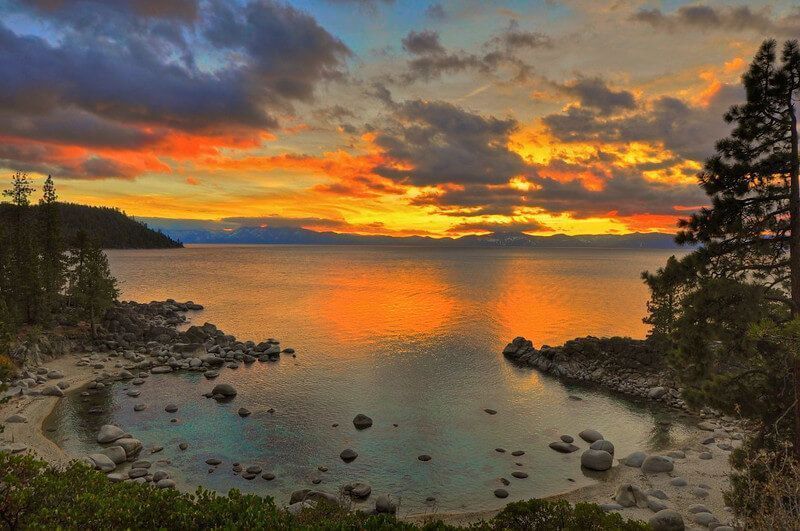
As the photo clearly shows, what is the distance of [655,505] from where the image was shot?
21.6 meters

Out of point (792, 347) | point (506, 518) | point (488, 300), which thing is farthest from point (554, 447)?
point (488, 300)

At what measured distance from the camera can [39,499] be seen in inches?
469

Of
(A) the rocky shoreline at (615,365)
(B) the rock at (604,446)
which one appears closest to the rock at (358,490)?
(B) the rock at (604,446)

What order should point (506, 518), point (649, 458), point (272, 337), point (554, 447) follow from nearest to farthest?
point (506, 518)
point (649, 458)
point (554, 447)
point (272, 337)

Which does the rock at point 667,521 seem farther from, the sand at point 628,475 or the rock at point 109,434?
the rock at point 109,434

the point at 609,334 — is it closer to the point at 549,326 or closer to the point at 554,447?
the point at 549,326

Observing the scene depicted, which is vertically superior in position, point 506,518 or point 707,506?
point 506,518

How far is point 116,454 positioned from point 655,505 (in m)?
31.6

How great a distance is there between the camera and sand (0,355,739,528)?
70.5 feet

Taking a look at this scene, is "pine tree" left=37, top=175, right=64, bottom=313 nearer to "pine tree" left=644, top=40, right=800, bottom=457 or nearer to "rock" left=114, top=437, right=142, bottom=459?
"rock" left=114, top=437, right=142, bottom=459

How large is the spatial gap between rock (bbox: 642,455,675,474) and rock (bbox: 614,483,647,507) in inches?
144

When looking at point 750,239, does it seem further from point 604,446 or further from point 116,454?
point 116,454

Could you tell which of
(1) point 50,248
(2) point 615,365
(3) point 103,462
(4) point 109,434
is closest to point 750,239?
(2) point 615,365

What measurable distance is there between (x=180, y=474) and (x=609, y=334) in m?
62.2
